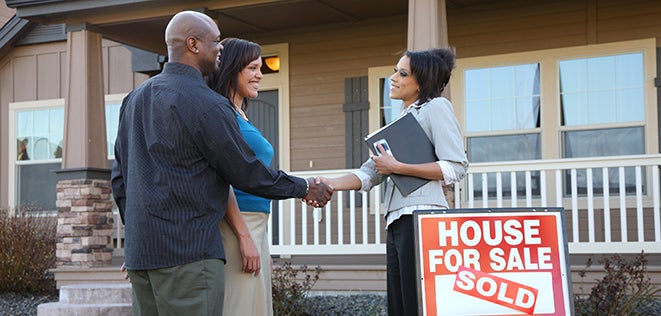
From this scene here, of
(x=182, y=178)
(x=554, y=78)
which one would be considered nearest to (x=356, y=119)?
(x=554, y=78)

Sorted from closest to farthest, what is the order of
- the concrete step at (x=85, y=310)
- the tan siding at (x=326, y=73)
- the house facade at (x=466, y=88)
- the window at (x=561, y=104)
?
the concrete step at (x=85, y=310) < the house facade at (x=466, y=88) < the window at (x=561, y=104) < the tan siding at (x=326, y=73)

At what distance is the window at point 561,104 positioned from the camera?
348 inches

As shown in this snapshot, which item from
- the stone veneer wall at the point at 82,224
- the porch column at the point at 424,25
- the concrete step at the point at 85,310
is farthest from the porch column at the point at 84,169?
the porch column at the point at 424,25

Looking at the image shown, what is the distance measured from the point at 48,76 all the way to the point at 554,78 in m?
7.17

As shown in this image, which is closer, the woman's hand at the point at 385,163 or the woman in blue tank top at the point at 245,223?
the woman in blue tank top at the point at 245,223

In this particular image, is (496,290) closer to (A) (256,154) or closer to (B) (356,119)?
(A) (256,154)

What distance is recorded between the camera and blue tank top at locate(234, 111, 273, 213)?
3281mm

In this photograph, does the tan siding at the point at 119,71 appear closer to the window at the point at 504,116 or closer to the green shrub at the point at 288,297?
the window at the point at 504,116

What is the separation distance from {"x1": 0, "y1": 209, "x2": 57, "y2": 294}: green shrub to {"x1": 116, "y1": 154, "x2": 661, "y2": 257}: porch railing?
90 cm

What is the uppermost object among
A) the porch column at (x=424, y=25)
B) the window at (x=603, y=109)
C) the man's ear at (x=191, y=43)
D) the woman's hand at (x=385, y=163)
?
the porch column at (x=424, y=25)

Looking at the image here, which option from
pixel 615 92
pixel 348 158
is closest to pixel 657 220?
pixel 615 92

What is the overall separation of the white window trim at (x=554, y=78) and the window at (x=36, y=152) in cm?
595

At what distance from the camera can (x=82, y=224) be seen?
9320 mm

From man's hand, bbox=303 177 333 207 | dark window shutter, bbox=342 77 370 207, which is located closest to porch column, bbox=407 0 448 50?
dark window shutter, bbox=342 77 370 207
